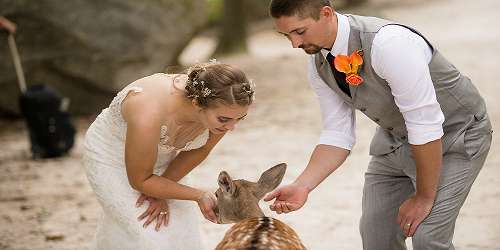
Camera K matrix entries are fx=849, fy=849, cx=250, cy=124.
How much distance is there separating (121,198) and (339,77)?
119cm

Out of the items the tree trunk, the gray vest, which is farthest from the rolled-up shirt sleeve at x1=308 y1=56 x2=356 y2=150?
the tree trunk

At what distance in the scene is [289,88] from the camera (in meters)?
11.7

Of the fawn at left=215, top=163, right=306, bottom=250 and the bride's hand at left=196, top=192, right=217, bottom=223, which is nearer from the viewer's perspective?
the fawn at left=215, top=163, right=306, bottom=250

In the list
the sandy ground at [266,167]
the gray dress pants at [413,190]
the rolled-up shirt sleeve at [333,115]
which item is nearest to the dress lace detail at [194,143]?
the rolled-up shirt sleeve at [333,115]

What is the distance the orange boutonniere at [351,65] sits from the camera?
356cm

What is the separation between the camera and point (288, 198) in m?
3.89

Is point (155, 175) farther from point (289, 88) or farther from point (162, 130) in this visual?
point (289, 88)

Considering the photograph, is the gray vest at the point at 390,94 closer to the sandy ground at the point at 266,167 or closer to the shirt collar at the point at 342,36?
the shirt collar at the point at 342,36

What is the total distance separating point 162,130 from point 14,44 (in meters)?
5.68

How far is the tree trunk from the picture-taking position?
15867 millimetres

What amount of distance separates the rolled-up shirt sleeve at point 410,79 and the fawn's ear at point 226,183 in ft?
2.58

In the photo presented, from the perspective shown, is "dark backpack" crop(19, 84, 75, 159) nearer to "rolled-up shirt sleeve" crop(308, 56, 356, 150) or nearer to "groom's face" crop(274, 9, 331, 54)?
"rolled-up shirt sleeve" crop(308, 56, 356, 150)

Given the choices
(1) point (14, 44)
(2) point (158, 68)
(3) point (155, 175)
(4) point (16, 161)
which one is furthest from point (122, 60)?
(3) point (155, 175)

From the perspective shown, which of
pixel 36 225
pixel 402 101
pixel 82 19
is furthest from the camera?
pixel 82 19
